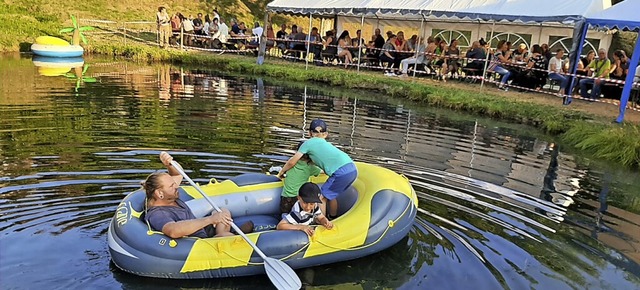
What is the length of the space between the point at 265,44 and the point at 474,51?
23.3ft

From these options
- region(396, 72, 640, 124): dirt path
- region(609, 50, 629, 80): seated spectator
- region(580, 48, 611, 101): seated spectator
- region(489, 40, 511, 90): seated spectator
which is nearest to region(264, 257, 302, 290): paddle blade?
region(396, 72, 640, 124): dirt path

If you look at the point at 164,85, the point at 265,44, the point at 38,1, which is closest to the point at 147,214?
the point at 164,85

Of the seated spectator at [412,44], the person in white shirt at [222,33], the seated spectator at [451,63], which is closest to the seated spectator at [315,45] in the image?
the seated spectator at [412,44]

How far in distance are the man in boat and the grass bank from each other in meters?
7.38

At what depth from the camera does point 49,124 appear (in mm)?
9164

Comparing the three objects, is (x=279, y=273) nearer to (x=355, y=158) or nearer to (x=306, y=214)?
(x=306, y=214)

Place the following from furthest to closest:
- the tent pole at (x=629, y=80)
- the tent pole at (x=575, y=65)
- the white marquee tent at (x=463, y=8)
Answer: the white marquee tent at (x=463, y=8)
the tent pole at (x=575, y=65)
the tent pole at (x=629, y=80)

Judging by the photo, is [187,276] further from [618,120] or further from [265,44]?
[265,44]

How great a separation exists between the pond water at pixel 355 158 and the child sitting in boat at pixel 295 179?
0.83 m

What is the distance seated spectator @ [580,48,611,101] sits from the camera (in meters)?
13.0

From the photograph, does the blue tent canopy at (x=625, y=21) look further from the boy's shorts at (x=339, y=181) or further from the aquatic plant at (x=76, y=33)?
the aquatic plant at (x=76, y=33)

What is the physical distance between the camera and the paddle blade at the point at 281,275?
4211mm

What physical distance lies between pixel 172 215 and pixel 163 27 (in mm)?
18352

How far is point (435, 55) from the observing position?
A: 649 inches
